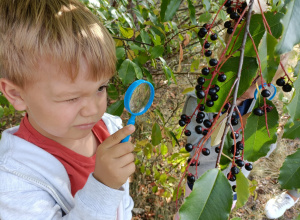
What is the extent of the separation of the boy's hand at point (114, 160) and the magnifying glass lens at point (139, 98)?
0.45 ft

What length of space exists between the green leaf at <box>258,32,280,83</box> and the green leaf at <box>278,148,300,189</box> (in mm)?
270

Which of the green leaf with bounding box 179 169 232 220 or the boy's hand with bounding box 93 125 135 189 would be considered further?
the boy's hand with bounding box 93 125 135 189

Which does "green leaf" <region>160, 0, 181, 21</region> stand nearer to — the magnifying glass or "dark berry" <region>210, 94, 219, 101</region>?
the magnifying glass

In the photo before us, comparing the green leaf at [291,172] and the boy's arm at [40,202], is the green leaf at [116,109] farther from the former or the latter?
the green leaf at [291,172]

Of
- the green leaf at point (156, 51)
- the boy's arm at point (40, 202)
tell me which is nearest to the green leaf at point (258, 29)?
the boy's arm at point (40, 202)

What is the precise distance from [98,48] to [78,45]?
73 mm

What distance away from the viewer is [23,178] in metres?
0.83

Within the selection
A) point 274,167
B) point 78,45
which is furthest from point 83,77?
point 274,167

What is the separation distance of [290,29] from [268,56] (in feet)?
0.32

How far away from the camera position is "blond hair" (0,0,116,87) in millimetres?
803

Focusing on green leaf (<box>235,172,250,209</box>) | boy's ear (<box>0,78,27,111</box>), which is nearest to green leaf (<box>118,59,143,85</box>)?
boy's ear (<box>0,78,27,111</box>)

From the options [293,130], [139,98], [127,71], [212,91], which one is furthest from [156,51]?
[293,130]

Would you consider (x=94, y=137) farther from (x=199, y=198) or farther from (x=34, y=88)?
(x=199, y=198)

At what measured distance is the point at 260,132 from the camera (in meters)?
0.70
